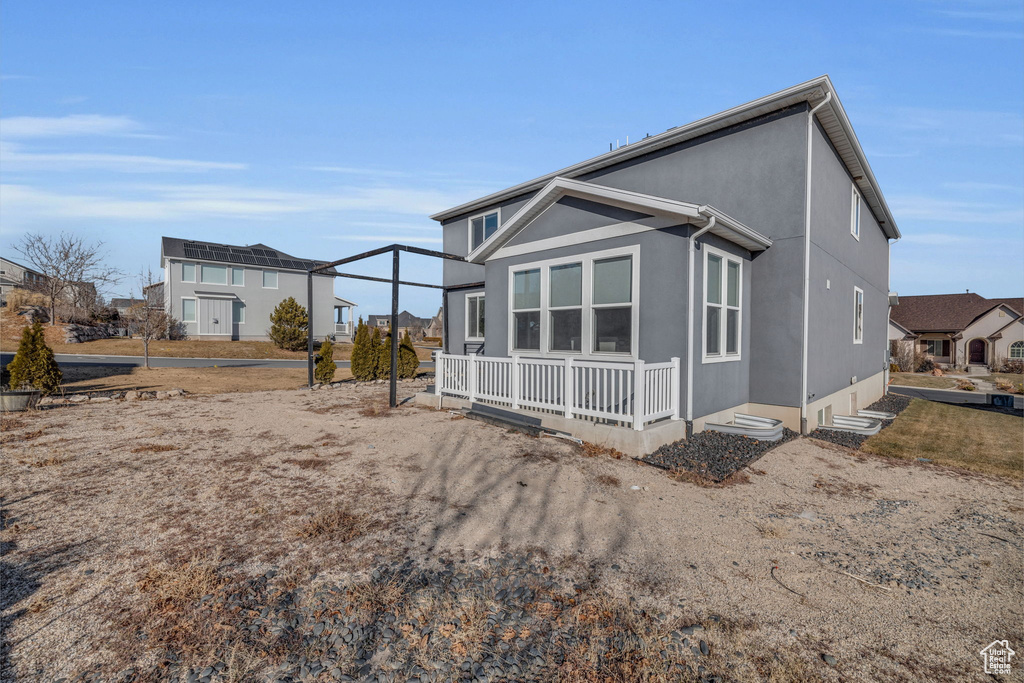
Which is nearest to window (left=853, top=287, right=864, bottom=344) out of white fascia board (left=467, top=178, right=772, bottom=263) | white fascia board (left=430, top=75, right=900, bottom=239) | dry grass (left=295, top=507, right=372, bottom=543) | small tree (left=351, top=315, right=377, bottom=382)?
white fascia board (left=430, top=75, right=900, bottom=239)

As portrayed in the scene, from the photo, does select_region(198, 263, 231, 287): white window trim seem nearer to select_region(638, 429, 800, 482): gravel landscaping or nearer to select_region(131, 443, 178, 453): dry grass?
select_region(131, 443, 178, 453): dry grass

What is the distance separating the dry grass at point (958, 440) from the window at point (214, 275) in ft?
117

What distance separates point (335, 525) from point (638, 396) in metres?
4.01

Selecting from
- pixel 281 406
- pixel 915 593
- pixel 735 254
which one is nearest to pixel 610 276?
pixel 735 254

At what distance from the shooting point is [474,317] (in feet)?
46.2

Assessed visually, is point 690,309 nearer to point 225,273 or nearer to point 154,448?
point 154,448

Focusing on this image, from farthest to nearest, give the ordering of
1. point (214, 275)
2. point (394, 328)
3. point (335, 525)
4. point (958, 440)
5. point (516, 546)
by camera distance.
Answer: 1. point (214, 275)
2. point (394, 328)
3. point (958, 440)
4. point (335, 525)
5. point (516, 546)

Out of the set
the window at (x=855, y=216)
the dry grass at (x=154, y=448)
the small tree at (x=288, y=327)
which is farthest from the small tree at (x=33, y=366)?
the small tree at (x=288, y=327)

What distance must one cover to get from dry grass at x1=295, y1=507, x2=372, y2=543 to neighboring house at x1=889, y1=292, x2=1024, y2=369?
34.5m

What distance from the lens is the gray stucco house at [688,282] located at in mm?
6812

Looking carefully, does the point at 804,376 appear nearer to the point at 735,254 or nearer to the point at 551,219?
the point at 735,254

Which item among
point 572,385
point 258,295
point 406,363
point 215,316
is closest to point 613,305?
point 572,385

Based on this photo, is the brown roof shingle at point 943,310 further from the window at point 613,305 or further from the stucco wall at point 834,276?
the window at point 613,305

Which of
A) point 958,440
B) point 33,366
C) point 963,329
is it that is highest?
point 963,329
